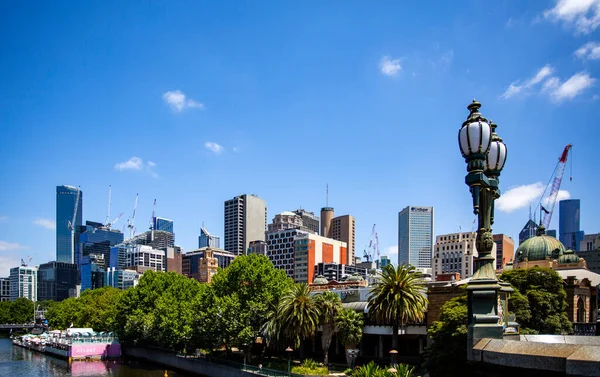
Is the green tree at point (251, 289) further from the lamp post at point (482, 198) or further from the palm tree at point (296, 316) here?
the lamp post at point (482, 198)

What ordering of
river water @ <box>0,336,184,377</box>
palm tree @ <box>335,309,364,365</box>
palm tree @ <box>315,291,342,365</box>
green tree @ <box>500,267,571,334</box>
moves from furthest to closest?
river water @ <box>0,336,184,377</box>, palm tree @ <box>335,309,364,365</box>, palm tree @ <box>315,291,342,365</box>, green tree @ <box>500,267,571,334</box>

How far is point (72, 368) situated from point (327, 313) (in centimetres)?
4929

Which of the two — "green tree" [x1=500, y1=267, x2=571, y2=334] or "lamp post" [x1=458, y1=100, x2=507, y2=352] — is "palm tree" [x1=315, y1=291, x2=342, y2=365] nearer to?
"green tree" [x1=500, y1=267, x2=571, y2=334]

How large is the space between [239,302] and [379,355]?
18.8m

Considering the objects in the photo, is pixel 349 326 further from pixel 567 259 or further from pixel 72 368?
pixel 72 368

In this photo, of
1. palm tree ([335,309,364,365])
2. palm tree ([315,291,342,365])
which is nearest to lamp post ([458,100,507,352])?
palm tree ([315,291,342,365])

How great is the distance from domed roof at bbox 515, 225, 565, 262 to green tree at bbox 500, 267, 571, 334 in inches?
1432

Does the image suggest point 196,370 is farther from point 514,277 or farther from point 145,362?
point 514,277

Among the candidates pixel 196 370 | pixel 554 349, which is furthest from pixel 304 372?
pixel 554 349

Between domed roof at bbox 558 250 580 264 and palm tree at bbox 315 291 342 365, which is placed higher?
domed roof at bbox 558 250 580 264

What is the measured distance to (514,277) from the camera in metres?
51.5

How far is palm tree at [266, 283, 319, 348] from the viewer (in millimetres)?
58000

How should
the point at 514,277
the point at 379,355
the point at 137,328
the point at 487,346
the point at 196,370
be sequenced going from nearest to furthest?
the point at 487,346
the point at 514,277
the point at 379,355
the point at 196,370
the point at 137,328

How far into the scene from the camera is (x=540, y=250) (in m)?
85.1
